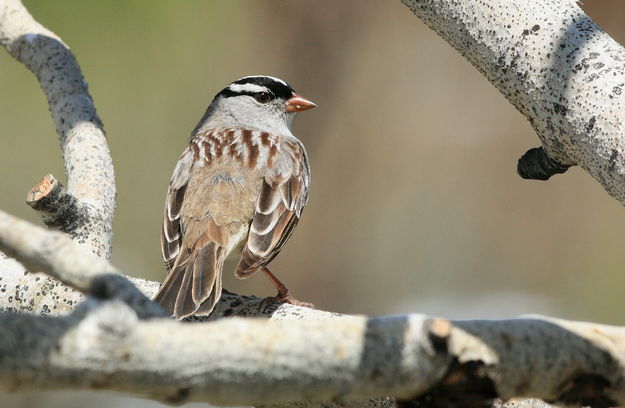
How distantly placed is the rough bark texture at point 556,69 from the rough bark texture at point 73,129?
5.20 ft

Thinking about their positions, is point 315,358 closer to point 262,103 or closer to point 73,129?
point 73,129

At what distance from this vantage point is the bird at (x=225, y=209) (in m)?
3.74

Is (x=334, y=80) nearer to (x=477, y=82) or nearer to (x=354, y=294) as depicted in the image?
(x=477, y=82)

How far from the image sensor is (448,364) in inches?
67.6

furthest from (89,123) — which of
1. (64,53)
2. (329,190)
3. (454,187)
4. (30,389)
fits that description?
(454,187)

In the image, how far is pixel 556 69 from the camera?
2.63m

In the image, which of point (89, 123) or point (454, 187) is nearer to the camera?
point (89, 123)

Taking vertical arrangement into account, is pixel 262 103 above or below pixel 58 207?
above

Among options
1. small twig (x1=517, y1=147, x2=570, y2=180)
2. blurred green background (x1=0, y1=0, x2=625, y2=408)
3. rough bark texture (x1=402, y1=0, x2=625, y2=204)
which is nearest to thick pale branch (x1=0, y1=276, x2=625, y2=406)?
rough bark texture (x1=402, y1=0, x2=625, y2=204)

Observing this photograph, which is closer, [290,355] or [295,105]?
[290,355]

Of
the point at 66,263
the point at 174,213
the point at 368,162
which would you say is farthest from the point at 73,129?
the point at 368,162

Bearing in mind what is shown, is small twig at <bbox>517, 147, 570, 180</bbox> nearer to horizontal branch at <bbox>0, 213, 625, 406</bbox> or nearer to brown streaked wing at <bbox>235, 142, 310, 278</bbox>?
horizontal branch at <bbox>0, 213, 625, 406</bbox>

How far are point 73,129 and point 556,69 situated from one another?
7.35 ft

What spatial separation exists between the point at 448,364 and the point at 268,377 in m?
0.37
